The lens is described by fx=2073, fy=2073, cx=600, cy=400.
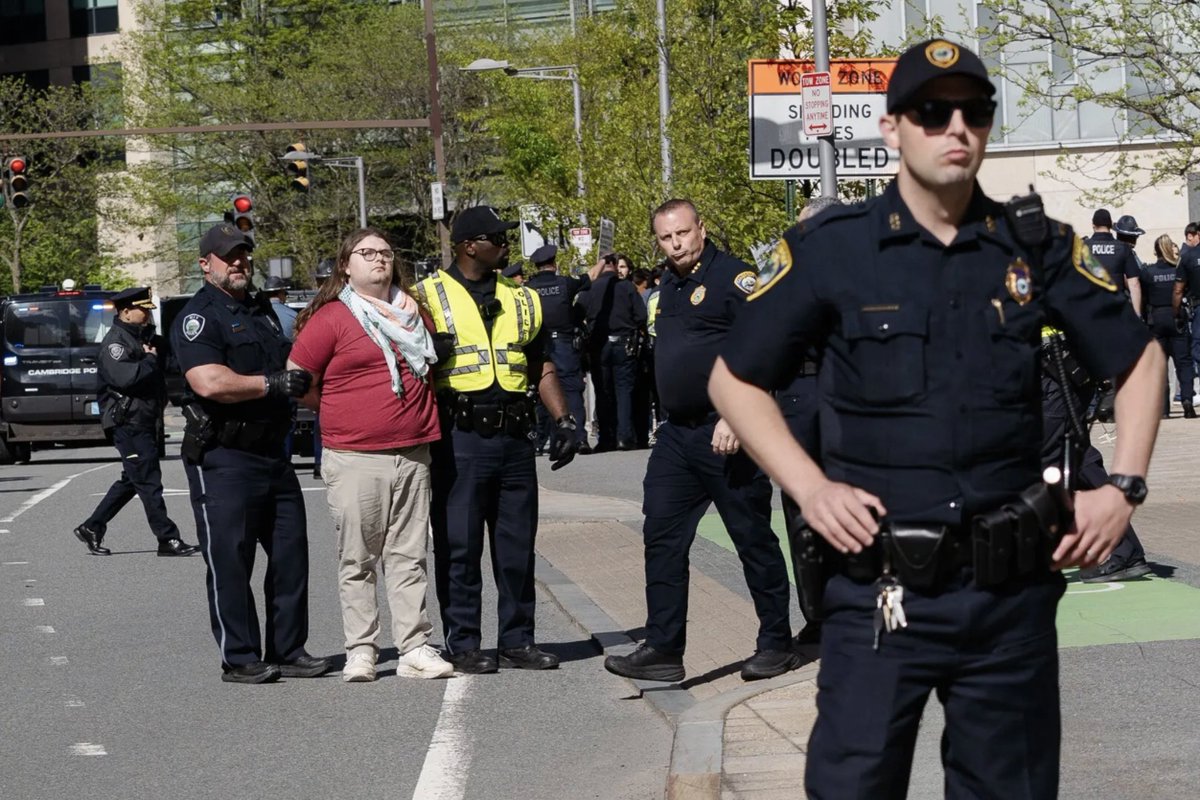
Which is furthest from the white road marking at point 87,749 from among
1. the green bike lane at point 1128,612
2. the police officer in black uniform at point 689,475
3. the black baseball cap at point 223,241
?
the green bike lane at point 1128,612

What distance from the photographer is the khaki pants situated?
28.8 ft

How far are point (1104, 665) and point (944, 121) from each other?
4.53 meters

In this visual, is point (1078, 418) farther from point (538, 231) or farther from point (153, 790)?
point (538, 231)

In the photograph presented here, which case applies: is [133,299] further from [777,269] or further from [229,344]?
[777,269]

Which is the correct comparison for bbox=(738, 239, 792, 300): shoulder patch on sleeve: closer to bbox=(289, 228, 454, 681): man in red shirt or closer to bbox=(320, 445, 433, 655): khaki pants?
bbox=(289, 228, 454, 681): man in red shirt

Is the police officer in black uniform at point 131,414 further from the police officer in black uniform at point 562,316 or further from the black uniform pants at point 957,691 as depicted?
the black uniform pants at point 957,691

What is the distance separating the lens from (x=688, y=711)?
25.0 feet

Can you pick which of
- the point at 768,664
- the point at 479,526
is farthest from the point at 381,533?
the point at 768,664

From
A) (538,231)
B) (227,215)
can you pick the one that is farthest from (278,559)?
(538,231)

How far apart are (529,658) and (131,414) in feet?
22.1

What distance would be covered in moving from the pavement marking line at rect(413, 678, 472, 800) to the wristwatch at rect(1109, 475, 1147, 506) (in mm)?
3301

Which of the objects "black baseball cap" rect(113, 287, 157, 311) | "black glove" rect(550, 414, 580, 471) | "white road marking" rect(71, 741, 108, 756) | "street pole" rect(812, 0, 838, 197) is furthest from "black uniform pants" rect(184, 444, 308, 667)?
"black baseball cap" rect(113, 287, 157, 311)

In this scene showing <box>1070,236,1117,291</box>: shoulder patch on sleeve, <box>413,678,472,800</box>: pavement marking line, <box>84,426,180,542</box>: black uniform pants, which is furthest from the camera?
<box>84,426,180,542</box>: black uniform pants

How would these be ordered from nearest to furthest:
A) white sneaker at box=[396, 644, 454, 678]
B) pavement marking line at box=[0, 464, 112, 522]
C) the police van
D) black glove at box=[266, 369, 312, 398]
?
black glove at box=[266, 369, 312, 398], white sneaker at box=[396, 644, 454, 678], pavement marking line at box=[0, 464, 112, 522], the police van
